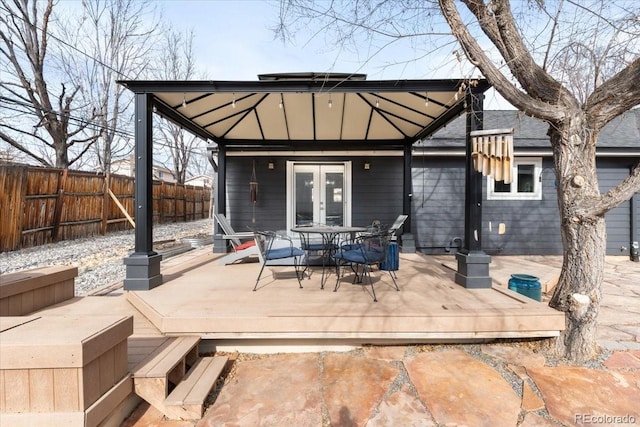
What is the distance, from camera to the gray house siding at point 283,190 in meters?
6.88

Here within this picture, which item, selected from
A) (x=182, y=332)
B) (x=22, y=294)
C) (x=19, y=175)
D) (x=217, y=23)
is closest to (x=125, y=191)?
(x=19, y=175)

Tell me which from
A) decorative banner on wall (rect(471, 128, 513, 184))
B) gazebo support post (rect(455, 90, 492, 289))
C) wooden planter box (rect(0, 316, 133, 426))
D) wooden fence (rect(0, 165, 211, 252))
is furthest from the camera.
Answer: wooden fence (rect(0, 165, 211, 252))

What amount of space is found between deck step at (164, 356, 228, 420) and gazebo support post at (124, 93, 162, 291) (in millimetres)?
1562

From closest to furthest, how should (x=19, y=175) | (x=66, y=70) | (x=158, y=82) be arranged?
1. (x=158, y=82)
2. (x=19, y=175)
3. (x=66, y=70)

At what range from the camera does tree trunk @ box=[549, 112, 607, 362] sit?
248 centimetres

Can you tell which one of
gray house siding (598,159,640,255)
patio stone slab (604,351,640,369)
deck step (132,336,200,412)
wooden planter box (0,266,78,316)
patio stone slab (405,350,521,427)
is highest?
gray house siding (598,159,640,255)

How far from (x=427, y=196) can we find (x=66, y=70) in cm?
1460

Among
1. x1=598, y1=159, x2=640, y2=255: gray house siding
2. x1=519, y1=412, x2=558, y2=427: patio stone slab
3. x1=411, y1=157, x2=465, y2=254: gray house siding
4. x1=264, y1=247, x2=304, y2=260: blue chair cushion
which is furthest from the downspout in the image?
x1=264, y1=247, x2=304, y2=260: blue chair cushion

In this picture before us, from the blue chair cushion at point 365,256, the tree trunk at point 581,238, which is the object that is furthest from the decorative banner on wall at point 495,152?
the blue chair cushion at point 365,256

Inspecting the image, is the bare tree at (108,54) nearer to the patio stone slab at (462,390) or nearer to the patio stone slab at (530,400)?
the patio stone slab at (462,390)

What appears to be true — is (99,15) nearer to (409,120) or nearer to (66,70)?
(66,70)

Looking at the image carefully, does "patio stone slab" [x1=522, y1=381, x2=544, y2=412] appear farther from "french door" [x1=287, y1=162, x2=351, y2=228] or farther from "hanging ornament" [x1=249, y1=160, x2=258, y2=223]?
"hanging ornament" [x1=249, y1=160, x2=258, y2=223]

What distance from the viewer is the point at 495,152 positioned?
3119mm

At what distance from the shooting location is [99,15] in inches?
479
